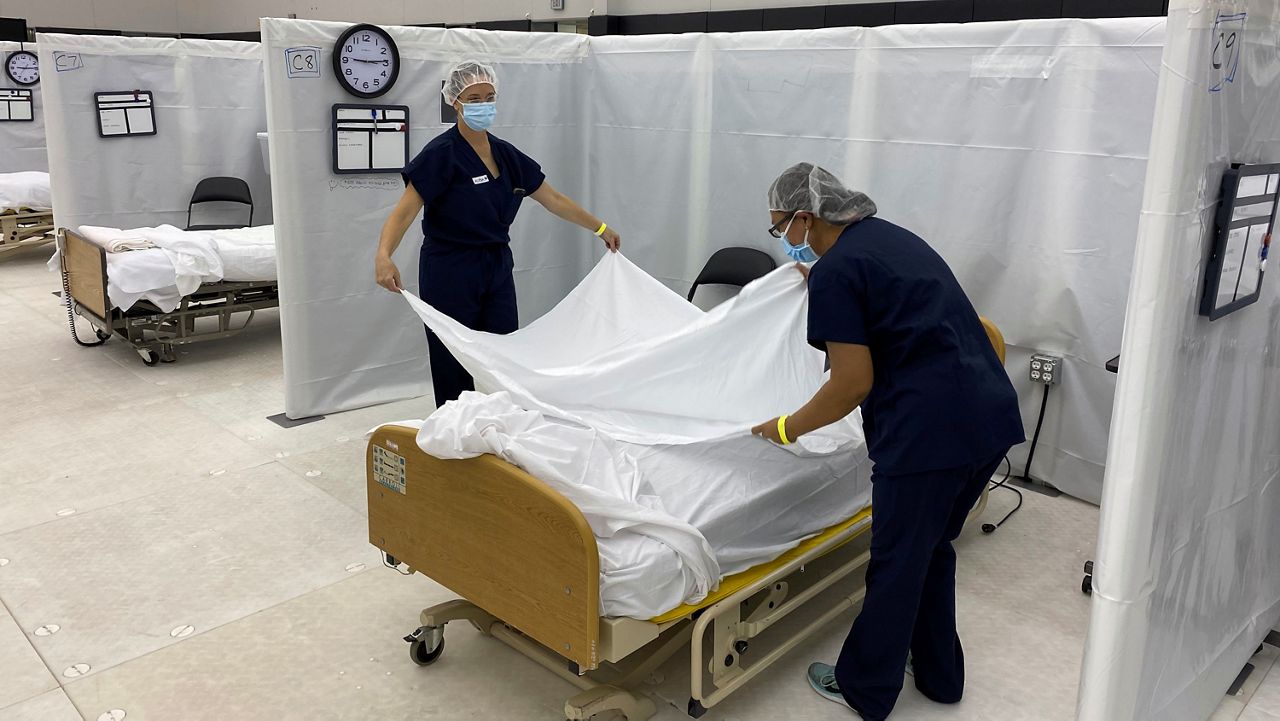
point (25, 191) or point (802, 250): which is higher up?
point (802, 250)

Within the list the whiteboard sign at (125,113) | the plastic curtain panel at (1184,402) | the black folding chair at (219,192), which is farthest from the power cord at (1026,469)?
the whiteboard sign at (125,113)

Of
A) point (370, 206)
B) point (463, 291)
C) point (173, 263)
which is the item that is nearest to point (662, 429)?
point (463, 291)

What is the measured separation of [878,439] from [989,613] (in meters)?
1.04

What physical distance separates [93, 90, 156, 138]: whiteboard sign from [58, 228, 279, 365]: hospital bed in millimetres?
1187

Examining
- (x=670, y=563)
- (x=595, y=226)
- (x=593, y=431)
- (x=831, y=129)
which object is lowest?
(x=670, y=563)

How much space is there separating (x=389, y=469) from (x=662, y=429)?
2.68 feet

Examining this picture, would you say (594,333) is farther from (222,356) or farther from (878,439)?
(222,356)

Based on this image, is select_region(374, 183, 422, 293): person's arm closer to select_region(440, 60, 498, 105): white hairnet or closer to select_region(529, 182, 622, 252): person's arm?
select_region(440, 60, 498, 105): white hairnet

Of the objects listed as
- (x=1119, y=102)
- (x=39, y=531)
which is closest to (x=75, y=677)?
(x=39, y=531)

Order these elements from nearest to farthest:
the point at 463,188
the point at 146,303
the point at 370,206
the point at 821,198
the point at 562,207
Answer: the point at 821,198, the point at 463,188, the point at 562,207, the point at 370,206, the point at 146,303

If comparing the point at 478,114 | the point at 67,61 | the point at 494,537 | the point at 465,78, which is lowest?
the point at 494,537

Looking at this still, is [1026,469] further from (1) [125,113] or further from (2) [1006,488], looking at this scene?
(1) [125,113]

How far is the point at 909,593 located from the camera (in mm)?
2230

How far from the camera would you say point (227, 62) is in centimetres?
670
